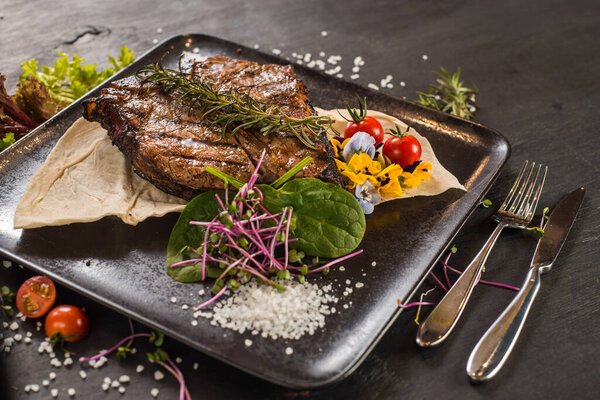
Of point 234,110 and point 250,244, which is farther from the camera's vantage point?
point 234,110

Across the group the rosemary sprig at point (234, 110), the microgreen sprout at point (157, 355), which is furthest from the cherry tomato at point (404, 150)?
the microgreen sprout at point (157, 355)

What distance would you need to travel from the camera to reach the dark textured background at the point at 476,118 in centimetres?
290

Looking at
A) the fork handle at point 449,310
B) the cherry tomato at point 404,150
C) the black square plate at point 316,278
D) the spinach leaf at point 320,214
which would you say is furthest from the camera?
the cherry tomato at point 404,150

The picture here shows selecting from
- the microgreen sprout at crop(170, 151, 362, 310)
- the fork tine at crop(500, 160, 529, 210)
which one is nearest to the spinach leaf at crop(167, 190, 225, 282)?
the microgreen sprout at crop(170, 151, 362, 310)

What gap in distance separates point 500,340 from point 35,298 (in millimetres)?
2463

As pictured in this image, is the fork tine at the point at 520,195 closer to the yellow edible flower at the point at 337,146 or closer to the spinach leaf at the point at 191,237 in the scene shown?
the yellow edible flower at the point at 337,146

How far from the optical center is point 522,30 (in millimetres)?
5711

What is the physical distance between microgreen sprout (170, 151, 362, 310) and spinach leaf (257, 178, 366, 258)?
46 mm

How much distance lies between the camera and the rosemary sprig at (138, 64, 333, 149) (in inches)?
133

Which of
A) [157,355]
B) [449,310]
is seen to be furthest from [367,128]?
[157,355]

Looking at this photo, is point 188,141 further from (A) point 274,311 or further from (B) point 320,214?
(A) point 274,311

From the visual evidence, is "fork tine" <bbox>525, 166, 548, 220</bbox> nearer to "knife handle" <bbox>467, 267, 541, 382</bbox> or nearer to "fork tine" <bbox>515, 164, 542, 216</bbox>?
"fork tine" <bbox>515, 164, 542, 216</bbox>

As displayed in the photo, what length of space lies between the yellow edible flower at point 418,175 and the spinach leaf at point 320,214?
20.6 inches

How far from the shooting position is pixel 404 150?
3686 millimetres
